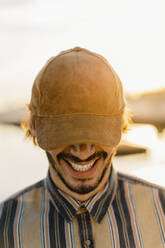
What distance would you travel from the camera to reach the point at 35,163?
21.2 ft

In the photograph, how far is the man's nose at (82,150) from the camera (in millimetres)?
1908

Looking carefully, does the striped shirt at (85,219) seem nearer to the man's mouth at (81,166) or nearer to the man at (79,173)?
the man at (79,173)

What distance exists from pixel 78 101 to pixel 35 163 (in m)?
4.66

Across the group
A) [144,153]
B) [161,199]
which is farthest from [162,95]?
[161,199]

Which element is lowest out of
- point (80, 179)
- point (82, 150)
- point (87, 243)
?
point (87, 243)

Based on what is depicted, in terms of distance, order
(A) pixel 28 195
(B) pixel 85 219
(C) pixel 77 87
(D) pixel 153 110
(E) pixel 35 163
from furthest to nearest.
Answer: (D) pixel 153 110 < (E) pixel 35 163 < (A) pixel 28 195 < (B) pixel 85 219 < (C) pixel 77 87

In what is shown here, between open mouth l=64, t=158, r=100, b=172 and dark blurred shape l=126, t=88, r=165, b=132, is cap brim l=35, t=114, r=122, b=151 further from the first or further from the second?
dark blurred shape l=126, t=88, r=165, b=132

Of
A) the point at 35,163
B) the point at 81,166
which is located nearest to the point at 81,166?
the point at 81,166

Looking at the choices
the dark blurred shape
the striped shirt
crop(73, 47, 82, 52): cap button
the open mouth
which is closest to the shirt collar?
the striped shirt

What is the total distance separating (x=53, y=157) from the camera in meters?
1.98

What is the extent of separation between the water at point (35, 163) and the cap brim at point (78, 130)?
2800 millimetres

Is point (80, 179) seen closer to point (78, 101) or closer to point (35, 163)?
point (78, 101)

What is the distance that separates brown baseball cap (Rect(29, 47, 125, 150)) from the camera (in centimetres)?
190

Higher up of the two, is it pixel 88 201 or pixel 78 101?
pixel 78 101
